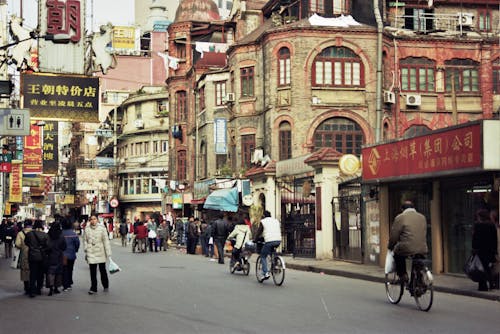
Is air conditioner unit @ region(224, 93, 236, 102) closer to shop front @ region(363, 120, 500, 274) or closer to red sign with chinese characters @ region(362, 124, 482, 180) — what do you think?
red sign with chinese characters @ region(362, 124, 482, 180)

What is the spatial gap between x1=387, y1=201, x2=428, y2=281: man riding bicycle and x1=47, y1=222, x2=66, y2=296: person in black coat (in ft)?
23.9

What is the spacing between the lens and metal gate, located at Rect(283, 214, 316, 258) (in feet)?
102

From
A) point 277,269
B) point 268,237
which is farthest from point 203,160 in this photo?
point 277,269

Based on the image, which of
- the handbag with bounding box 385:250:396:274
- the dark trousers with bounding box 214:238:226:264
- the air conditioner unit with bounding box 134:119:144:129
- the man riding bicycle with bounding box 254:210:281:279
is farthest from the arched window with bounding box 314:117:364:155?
the air conditioner unit with bounding box 134:119:144:129

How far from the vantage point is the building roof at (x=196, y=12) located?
62.1m

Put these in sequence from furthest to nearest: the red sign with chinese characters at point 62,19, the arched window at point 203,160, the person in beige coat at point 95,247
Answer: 1. the arched window at point 203,160
2. the red sign with chinese characters at point 62,19
3. the person in beige coat at point 95,247

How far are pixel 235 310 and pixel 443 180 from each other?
9523 millimetres

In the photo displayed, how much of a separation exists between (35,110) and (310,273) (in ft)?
29.9

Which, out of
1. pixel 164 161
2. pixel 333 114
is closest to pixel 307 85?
pixel 333 114

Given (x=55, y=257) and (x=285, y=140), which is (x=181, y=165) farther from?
(x=55, y=257)

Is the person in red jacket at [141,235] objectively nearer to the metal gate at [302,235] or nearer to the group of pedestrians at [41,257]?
the metal gate at [302,235]

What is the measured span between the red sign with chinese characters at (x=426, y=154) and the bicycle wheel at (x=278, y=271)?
4.72 m

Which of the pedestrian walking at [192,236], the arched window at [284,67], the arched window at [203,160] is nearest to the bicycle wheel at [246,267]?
the pedestrian walking at [192,236]

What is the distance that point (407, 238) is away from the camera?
13945 millimetres
